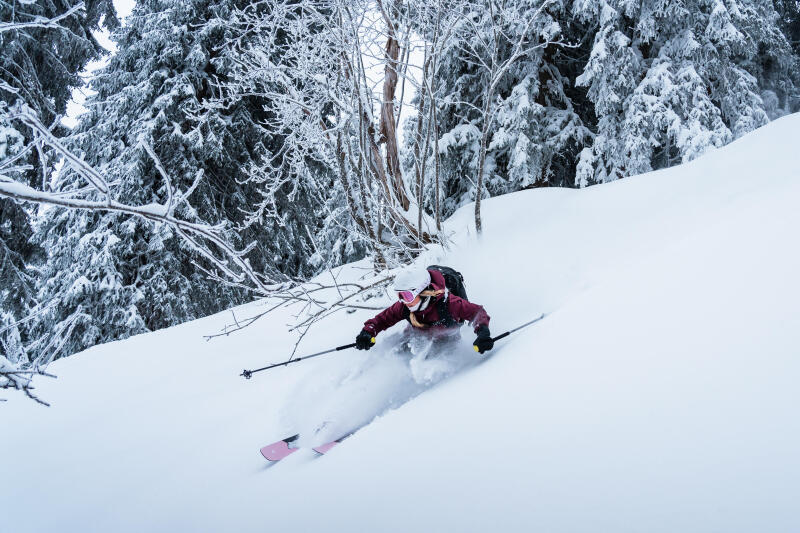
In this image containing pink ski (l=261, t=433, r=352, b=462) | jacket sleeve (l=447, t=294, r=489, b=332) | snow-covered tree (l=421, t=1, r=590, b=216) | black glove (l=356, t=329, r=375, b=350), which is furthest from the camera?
snow-covered tree (l=421, t=1, r=590, b=216)

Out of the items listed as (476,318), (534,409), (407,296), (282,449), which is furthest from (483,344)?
(282,449)

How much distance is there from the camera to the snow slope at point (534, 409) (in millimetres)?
1406

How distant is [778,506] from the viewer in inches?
45.1

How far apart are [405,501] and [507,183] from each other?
29.3 feet

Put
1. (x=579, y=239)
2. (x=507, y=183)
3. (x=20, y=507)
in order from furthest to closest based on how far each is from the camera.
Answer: (x=507, y=183)
(x=579, y=239)
(x=20, y=507)

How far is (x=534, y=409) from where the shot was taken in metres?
1.91

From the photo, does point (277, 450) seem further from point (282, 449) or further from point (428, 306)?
point (428, 306)

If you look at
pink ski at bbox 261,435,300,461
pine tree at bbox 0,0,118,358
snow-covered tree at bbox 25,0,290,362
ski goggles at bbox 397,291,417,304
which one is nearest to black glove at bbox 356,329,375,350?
ski goggles at bbox 397,291,417,304

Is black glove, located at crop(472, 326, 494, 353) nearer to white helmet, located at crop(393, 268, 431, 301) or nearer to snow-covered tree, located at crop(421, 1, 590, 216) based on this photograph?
white helmet, located at crop(393, 268, 431, 301)

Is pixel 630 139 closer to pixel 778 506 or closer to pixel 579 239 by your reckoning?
pixel 579 239

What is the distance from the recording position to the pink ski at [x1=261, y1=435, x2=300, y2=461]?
2.88 m

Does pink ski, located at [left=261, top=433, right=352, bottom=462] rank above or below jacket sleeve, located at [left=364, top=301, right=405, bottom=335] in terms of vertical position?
below

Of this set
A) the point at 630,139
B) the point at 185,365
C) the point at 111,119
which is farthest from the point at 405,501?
the point at 111,119

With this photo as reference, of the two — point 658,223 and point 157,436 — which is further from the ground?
point 658,223
